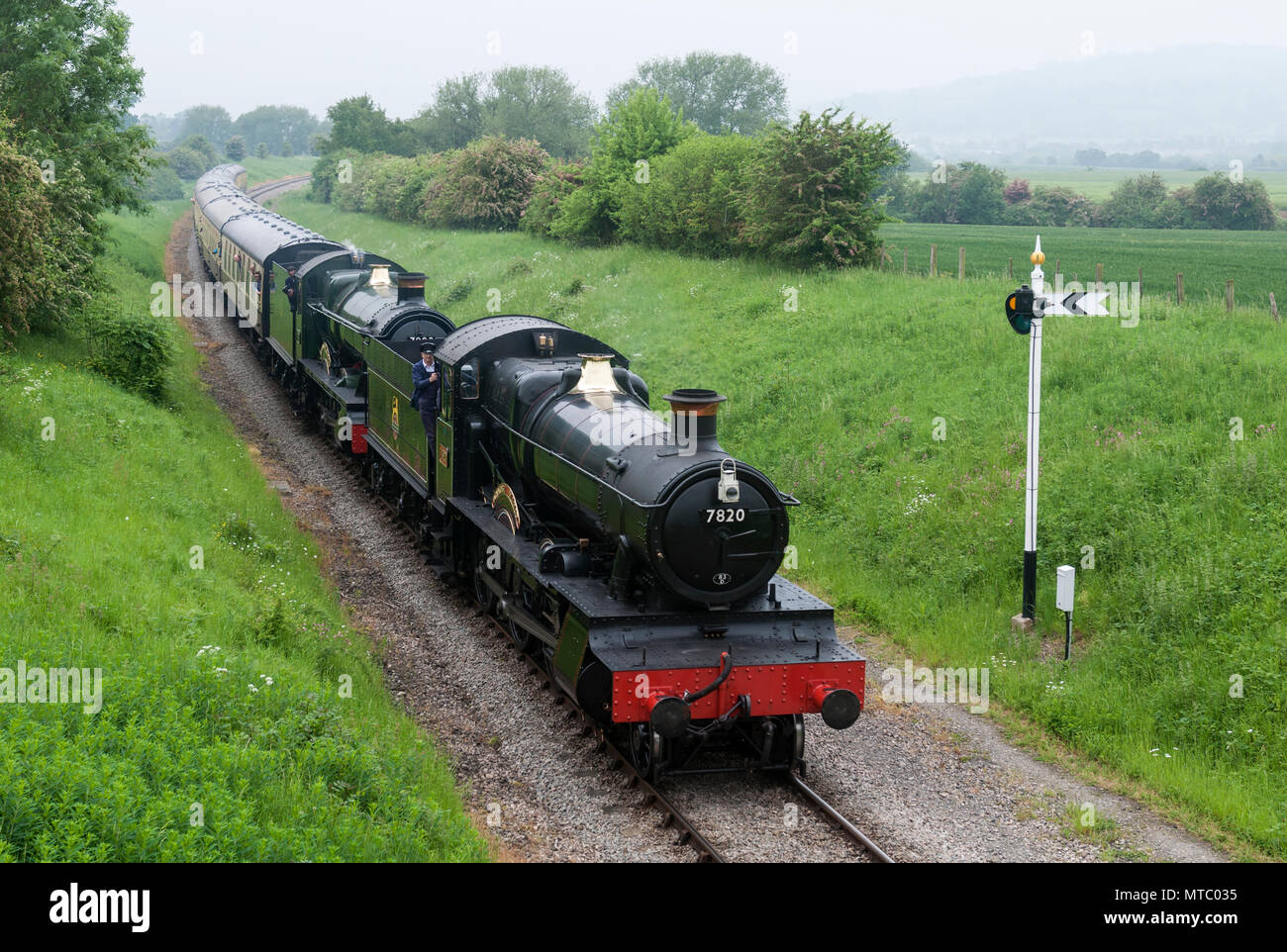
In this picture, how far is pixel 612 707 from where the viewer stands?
960 cm

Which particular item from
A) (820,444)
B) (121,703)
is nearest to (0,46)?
(820,444)

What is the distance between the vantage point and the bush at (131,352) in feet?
73.5

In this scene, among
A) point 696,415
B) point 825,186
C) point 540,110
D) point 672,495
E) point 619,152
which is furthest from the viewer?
point 540,110

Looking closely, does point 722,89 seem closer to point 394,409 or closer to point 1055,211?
point 1055,211

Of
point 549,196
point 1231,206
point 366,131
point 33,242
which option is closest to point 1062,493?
point 33,242

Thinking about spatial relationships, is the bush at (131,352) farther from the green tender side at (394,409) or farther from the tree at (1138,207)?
the tree at (1138,207)

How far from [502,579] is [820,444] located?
8.10 meters

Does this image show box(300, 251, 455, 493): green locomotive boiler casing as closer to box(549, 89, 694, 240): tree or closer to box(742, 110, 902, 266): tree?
box(742, 110, 902, 266): tree

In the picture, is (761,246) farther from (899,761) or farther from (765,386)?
(899,761)

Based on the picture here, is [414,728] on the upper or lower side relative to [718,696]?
lower

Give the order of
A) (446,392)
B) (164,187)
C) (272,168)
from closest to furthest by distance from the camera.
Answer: (446,392) → (164,187) → (272,168)

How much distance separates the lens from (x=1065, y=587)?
12656 millimetres

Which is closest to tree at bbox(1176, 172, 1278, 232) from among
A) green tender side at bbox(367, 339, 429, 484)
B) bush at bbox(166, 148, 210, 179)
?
green tender side at bbox(367, 339, 429, 484)

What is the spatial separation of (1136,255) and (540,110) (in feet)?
157
